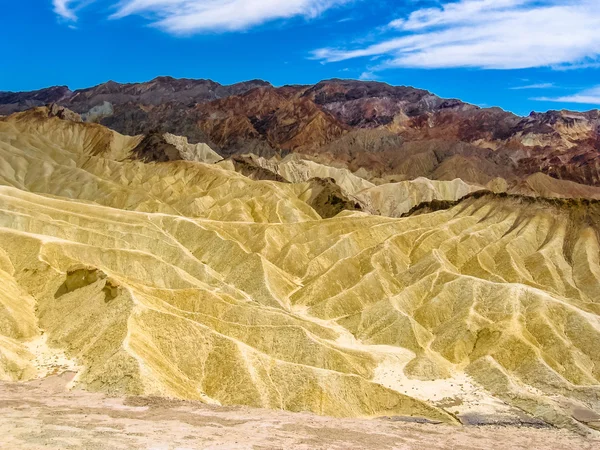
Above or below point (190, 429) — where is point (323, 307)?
above

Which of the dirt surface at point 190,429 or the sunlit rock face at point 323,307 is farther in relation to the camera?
the sunlit rock face at point 323,307

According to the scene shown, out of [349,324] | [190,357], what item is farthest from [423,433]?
[349,324]

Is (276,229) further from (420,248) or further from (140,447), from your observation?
(140,447)

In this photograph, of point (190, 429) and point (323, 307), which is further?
point (323, 307)

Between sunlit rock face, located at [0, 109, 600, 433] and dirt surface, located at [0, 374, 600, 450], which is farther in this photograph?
sunlit rock face, located at [0, 109, 600, 433]
